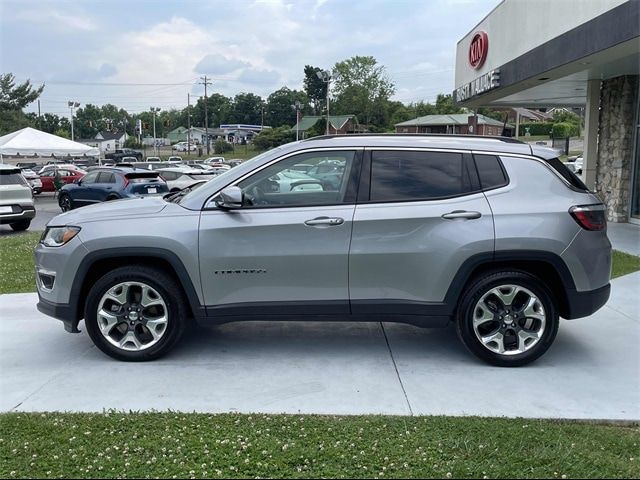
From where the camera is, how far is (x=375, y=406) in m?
3.83

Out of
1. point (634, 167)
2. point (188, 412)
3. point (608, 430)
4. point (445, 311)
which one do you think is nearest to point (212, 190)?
point (188, 412)

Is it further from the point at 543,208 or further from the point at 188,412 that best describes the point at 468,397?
the point at 188,412

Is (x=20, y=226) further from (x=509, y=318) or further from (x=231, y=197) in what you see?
(x=509, y=318)

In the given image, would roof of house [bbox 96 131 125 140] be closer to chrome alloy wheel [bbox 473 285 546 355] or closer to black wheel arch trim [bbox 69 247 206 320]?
black wheel arch trim [bbox 69 247 206 320]

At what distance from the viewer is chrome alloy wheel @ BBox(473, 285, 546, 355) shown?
4445 mm

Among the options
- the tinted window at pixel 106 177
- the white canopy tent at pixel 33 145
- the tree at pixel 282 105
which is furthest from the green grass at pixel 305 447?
the tree at pixel 282 105

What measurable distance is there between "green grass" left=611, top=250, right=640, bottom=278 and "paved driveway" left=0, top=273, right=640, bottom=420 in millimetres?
2321

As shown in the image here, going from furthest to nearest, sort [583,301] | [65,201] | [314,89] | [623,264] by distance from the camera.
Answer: [314,89], [65,201], [623,264], [583,301]

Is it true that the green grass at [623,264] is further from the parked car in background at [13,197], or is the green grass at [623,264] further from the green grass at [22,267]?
the parked car in background at [13,197]

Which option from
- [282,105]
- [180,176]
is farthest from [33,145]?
[282,105]

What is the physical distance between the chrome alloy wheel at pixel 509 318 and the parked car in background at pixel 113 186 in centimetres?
1339

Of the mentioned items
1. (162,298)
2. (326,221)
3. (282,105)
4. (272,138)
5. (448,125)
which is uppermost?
(282,105)

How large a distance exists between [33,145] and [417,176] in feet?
80.3

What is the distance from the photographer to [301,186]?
15.5 ft
